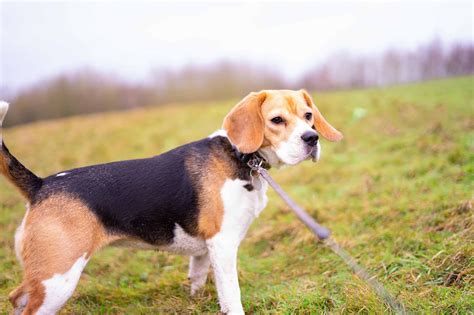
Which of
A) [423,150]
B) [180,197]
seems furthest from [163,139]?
[180,197]

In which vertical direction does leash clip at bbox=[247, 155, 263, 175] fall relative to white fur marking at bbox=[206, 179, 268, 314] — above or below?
above

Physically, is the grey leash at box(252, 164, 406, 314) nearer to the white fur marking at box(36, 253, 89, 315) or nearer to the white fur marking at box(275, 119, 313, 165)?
the white fur marking at box(275, 119, 313, 165)

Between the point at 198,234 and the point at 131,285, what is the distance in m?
1.79

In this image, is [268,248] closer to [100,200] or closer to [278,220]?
[278,220]

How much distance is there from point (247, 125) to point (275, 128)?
264mm

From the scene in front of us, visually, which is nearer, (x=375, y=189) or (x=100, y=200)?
(x=100, y=200)

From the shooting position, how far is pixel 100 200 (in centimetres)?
378

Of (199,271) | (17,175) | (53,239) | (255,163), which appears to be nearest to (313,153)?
(255,163)

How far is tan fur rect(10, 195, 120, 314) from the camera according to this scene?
3455mm

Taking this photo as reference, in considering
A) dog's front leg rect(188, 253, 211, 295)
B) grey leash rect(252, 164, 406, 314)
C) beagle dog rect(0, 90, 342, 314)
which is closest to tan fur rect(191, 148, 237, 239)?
beagle dog rect(0, 90, 342, 314)

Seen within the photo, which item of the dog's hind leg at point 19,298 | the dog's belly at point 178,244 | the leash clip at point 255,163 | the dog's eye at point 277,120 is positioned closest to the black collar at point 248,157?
the leash clip at point 255,163

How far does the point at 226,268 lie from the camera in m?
3.93

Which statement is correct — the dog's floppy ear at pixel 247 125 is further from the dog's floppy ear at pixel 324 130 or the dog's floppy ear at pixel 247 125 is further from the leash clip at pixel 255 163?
the dog's floppy ear at pixel 324 130

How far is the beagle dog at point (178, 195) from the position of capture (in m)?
3.62
